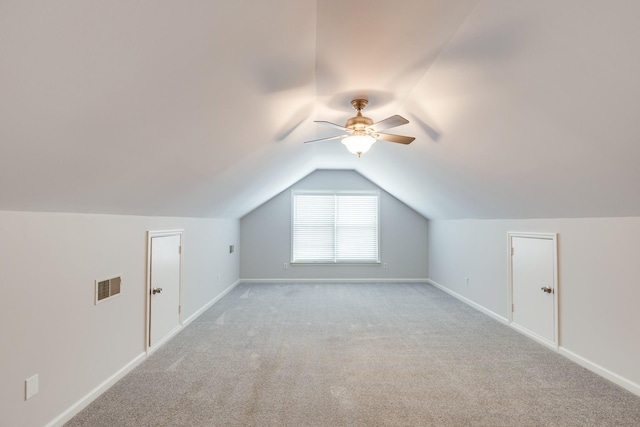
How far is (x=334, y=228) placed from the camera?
802 centimetres

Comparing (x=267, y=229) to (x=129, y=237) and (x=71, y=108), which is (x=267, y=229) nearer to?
(x=129, y=237)

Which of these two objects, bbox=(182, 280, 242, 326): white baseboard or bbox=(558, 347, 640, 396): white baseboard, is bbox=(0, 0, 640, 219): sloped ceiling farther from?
bbox=(182, 280, 242, 326): white baseboard

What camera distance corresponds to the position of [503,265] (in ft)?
16.0

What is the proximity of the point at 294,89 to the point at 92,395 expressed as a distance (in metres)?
3.00

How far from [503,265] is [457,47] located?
3.64 metres

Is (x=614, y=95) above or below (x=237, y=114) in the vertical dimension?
below

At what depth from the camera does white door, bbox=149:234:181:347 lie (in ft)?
12.2

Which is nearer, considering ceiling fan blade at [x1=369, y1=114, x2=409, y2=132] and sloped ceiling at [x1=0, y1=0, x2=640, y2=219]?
sloped ceiling at [x1=0, y1=0, x2=640, y2=219]

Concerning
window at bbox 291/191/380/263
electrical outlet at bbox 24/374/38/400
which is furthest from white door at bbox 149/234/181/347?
window at bbox 291/191/380/263

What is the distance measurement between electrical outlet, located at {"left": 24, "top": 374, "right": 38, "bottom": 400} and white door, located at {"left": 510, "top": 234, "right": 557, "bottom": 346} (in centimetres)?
474

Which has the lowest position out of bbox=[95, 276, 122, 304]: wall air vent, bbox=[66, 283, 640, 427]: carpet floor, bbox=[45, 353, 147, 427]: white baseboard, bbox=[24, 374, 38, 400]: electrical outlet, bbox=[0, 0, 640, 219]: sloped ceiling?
bbox=[66, 283, 640, 427]: carpet floor

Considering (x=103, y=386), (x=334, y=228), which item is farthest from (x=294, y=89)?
(x=334, y=228)

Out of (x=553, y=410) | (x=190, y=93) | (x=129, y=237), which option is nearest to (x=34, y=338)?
(x=129, y=237)

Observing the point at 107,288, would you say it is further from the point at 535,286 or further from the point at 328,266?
the point at 328,266
